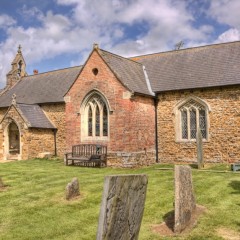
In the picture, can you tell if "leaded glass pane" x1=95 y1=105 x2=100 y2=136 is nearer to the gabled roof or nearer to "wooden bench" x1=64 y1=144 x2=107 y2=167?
"wooden bench" x1=64 y1=144 x2=107 y2=167

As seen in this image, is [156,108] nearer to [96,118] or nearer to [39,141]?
[96,118]

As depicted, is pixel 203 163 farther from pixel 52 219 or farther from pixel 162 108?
pixel 52 219

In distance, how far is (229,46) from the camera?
22.1 metres

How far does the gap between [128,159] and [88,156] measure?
3.00 meters

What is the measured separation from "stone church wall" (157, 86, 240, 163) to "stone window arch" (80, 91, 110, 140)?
398 cm

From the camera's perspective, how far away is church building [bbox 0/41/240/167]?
62.6 feet

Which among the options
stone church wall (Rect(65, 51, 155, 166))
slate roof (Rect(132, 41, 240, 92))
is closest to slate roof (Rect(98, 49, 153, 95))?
stone church wall (Rect(65, 51, 155, 166))

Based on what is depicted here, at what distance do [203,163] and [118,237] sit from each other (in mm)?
15323

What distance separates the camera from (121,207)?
4.34 m

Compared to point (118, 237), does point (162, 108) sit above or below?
above

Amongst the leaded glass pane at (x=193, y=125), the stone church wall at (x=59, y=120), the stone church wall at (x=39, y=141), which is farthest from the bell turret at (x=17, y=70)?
the leaded glass pane at (x=193, y=125)

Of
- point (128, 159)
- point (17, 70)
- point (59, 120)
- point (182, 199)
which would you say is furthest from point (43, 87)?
point (182, 199)

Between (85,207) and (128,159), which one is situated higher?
(128,159)

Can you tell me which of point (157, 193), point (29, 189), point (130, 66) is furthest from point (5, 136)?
point (157, 193)
